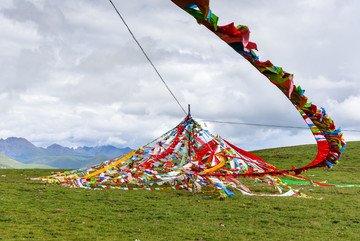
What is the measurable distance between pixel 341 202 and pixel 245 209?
5.98 meters

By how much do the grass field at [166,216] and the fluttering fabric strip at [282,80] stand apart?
7.75ft

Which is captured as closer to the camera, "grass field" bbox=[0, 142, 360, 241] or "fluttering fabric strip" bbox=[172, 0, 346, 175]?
"fluttering fabric strip" bbox=[172, 0, 346, 175]

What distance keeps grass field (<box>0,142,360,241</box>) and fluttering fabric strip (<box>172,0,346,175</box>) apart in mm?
2363

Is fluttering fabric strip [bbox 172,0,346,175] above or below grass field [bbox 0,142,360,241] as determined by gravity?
above

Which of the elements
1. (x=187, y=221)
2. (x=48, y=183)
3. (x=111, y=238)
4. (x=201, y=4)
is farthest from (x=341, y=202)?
(x=48, y=183)

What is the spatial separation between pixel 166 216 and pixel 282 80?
6.43 metres

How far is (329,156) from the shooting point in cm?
1145

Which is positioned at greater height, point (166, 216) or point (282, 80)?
point (282, 80)

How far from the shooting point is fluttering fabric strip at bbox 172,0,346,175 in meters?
6.00

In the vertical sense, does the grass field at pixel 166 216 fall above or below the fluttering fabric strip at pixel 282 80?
below

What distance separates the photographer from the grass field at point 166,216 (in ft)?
30.2

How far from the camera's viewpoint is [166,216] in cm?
1154

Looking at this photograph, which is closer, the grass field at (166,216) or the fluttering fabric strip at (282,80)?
the fluttering fabric strip at (282,80)

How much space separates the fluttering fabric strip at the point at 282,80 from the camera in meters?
6.00
